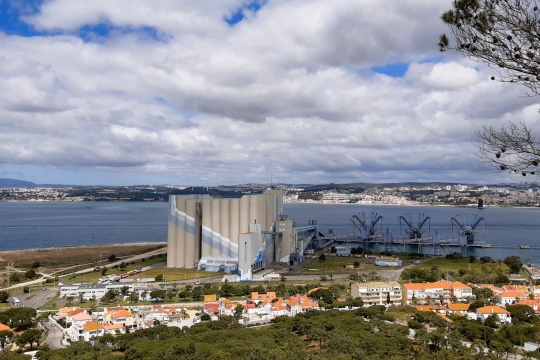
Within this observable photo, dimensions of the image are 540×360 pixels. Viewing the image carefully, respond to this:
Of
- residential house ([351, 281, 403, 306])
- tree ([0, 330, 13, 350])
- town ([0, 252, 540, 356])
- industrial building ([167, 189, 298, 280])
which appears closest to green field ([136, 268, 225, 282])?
town ([0, 252, 540, 356])

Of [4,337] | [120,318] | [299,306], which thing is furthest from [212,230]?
[4,337]

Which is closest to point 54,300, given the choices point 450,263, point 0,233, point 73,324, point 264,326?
point 73,324

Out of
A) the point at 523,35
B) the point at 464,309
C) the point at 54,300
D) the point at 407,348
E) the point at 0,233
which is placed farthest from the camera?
the point at 0,233

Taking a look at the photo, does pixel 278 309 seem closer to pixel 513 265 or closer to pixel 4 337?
pixel 4 337

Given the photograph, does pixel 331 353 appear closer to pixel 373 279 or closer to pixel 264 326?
pixel 264 326

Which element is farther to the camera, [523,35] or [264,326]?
[264,326]

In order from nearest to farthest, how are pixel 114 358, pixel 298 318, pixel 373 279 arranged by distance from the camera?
pixel 114 358, pixel 298 318, pixel 373 279

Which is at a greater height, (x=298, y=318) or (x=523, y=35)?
(x=523, y=35)
